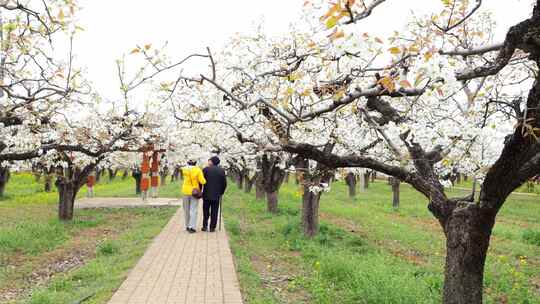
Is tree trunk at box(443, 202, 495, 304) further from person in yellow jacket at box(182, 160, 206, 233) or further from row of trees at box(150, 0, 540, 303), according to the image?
person in yellow jacket at box(182, 160, 206, 233)

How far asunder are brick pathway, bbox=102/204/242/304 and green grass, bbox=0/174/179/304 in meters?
0.27

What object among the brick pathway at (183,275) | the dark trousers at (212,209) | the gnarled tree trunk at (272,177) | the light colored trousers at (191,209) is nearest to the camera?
the brick pathway at (183,275)

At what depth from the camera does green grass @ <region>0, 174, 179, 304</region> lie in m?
7.12

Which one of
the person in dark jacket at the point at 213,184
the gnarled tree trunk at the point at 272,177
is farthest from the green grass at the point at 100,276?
the gnarled tree trunk at the point at 272,177

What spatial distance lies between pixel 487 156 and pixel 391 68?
8.52 m

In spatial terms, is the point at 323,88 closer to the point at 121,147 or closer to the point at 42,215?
the point at 121,147

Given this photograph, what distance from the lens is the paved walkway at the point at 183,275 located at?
6.16 m

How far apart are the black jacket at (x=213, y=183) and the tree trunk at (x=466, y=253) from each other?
23.9 ft

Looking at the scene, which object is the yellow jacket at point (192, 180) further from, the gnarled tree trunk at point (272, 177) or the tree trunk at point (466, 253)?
the tree trunk at point (466, 253)

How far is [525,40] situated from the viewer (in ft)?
11.4

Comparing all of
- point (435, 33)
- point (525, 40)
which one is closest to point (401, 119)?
point (435, 33)

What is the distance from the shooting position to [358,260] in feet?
31.9

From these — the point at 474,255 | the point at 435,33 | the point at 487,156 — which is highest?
the point at 435,33

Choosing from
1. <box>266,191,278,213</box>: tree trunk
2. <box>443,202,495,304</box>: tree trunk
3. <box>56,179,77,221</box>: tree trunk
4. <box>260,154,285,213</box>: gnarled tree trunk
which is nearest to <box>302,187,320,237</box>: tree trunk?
<box>260,154,285,213</box>: gnarled tree trunk
